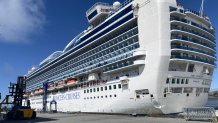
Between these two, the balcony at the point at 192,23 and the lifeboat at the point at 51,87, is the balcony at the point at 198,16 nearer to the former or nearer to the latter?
the balcony at the point at 192,23

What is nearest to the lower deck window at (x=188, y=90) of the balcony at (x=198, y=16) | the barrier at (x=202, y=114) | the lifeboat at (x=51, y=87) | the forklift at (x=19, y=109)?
the barrier at (x=202, y=114)

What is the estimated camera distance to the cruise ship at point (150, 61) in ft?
101

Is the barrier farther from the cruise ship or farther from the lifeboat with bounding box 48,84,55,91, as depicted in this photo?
the lifeboat with bounding box 48,84,55,91

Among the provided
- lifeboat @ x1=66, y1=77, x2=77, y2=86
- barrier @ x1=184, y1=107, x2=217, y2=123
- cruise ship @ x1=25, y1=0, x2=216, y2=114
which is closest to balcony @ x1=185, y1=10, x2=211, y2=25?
cruise ship @ x1=25, y1=0, x2=216, y2=114

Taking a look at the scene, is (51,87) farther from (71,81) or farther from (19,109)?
(19,109)

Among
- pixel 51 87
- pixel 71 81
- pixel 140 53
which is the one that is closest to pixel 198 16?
pixel 140 53

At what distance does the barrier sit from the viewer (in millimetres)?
22314

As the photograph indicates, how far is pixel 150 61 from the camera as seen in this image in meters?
31.2

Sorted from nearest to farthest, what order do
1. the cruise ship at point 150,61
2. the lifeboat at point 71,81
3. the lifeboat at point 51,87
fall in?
1. the cruise ship at point 150,61
2. the lifeboat at point 71,81
3. the lifeboat at point 51,87

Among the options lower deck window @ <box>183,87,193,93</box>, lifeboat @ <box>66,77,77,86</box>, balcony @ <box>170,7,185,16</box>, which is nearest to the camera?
balcony @ <box>170,7,185,16</box>

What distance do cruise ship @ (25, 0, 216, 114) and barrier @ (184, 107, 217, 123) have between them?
6073 mm

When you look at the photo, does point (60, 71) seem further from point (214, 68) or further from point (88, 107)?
point (214, 68)

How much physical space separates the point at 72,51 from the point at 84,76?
902cm

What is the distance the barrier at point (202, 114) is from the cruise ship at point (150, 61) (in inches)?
239
